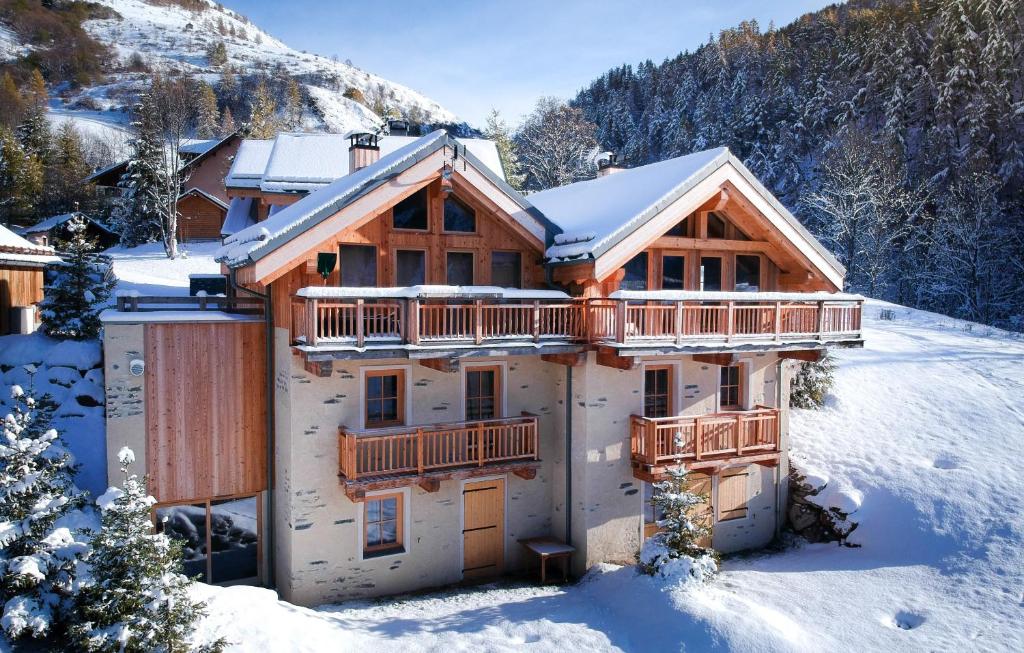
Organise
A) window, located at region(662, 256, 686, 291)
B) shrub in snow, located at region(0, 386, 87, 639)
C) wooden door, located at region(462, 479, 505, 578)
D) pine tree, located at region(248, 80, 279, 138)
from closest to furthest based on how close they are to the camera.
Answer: shrub in snow, located at region(0, 386, 87, 639) → wooden door, located at region(462, 479, 505, 578) → window, located at region(662, 256, 686, 291) → pine tree, located at region(248, 80, 279, 138)

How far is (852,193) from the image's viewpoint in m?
35.8

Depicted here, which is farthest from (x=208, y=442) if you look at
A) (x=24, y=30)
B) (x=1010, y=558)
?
(x=24, y=30)

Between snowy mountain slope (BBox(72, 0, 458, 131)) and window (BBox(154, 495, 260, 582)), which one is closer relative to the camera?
window (BBox(154, 495, 260, 582))

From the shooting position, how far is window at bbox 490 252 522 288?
48.5 ft

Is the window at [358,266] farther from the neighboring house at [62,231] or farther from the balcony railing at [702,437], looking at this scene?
the neighboring house at [62,231]

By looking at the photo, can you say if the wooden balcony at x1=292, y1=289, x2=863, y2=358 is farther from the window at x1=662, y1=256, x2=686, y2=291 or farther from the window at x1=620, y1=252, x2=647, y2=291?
the window at x1=662, y1=256, x2=686, y2=291

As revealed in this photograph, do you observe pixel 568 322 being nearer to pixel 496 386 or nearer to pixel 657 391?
pixel 496 386

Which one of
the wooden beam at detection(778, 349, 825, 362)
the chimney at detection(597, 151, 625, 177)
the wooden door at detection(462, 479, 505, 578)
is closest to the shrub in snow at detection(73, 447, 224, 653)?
the wooden door at detection(462, 479, 505, 578)

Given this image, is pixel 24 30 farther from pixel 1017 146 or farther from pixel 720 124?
pixel 1017 146

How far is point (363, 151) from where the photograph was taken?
56.0ft

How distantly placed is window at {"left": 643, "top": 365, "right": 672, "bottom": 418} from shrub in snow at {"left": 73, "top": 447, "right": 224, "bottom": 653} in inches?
395

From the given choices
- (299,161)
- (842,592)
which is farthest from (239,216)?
(842,592)

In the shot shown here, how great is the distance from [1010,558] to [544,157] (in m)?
39.3

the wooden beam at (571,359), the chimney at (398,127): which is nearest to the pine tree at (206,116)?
the chimney at (398,127)
